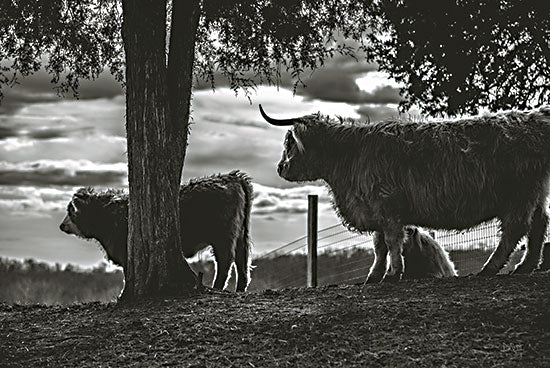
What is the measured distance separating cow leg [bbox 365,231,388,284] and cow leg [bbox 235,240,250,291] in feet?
8.45

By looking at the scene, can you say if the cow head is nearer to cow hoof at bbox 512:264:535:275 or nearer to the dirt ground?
the dirt ground

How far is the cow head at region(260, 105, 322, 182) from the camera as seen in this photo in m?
9.82

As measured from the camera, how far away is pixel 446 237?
12.6 m

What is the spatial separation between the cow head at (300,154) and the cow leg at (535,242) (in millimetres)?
2549

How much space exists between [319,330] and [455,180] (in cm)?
285

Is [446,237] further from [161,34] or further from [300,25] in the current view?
[161,34]

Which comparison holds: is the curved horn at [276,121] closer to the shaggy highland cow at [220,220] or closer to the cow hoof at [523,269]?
the shaggy highland cow at [220,220]

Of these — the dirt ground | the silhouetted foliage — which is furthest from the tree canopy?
the dirt ground

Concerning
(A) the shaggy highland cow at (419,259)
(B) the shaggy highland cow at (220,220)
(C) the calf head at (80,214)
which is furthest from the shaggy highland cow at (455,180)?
(C) the calf head at (80,214)

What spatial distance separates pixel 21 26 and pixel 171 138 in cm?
414

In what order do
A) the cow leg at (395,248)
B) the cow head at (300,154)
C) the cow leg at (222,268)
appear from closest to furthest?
the cow leg at (395,248), the cow head at (300,154), the cow leg at (222,268)

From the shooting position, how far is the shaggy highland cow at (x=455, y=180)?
8.71 metres

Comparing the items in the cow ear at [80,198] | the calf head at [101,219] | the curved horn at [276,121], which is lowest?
the calf head at [101,219]

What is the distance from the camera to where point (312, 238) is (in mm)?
12430
